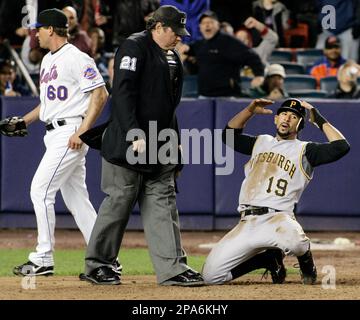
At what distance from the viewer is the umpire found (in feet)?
23.7

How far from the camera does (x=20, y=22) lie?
1411cm

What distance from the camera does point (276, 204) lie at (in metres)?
7.56

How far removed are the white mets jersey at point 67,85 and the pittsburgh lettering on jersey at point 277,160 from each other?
1.31 metres

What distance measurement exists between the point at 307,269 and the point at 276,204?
500 millimetres

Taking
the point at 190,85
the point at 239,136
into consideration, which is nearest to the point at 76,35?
the point at 190,85

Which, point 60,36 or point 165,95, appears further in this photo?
point 60,36

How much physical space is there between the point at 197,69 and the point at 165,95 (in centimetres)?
638

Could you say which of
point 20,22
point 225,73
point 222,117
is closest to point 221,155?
point 222,117

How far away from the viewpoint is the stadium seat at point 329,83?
45.0 ft

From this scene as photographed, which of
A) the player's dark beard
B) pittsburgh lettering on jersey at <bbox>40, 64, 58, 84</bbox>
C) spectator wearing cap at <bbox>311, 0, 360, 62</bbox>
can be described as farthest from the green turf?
spectator wearing cap at <bbox>311, 0, 360, 62</bbox>

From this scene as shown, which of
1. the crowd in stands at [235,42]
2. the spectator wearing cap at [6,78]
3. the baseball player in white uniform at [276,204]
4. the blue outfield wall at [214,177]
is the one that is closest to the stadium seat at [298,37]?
the crowd in stands at [235,42]

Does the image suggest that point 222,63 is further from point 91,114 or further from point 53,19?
point 91,114

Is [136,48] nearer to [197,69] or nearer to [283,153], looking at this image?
[283,153]

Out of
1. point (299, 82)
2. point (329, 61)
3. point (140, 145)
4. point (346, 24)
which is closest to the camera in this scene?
point (140, 145)
